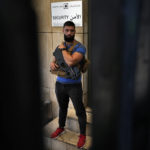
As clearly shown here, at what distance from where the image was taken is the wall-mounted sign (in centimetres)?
387

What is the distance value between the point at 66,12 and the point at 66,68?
176 centimetres

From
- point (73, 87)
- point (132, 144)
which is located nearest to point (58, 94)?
point (73, 87)

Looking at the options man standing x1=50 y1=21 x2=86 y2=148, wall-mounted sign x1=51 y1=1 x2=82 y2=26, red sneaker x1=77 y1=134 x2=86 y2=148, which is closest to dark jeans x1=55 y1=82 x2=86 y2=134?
man standing x1=50 y1=21 x2=86 y2=148

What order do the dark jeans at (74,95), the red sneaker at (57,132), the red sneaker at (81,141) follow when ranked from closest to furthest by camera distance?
the dark jeans at (74,95) → the red sneaker at (81,141) → the red sneaker at (57,132)

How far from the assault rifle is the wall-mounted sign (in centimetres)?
130

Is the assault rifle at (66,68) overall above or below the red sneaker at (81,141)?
above

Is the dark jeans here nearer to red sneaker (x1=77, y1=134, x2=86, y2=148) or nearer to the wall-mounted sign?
red sneaker (x1=77, y1=134, x2=86, y2=148)

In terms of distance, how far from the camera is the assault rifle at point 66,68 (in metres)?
2.82

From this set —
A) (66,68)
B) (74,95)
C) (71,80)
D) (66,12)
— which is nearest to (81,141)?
(74,95)

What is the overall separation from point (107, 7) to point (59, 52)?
227 cm

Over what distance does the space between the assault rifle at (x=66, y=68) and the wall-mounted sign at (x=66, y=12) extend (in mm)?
1304

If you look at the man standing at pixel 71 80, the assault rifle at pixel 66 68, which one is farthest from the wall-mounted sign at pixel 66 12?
the assault rifle at pixel 66 68

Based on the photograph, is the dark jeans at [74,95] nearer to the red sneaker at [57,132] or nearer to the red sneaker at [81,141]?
the red sneaker at [81,141]

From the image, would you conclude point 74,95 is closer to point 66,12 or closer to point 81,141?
point 81,141
